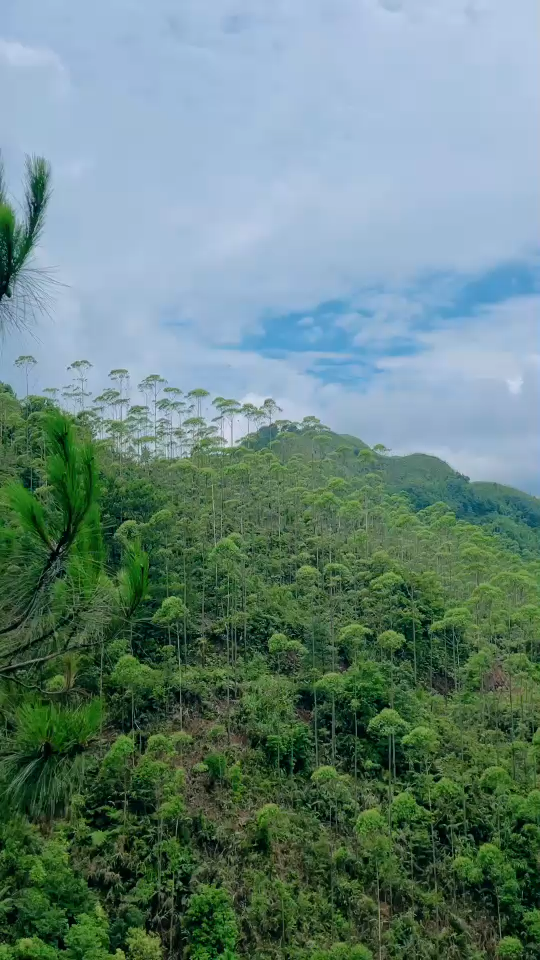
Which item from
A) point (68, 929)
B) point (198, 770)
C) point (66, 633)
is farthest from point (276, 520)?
point (66, 633)

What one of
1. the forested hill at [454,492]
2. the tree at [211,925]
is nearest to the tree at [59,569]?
the tree at [211,925]

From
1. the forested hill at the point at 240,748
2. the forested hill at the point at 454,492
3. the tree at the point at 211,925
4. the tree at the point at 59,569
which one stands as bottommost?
the tree at the point at 211,925

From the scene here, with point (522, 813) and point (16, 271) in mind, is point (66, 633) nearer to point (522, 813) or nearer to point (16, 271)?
point (16, 271)

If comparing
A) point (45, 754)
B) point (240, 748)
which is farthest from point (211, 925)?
point (45, 754)

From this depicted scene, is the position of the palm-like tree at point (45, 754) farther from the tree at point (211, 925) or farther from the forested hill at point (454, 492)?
the forested hill at point (454, 492)

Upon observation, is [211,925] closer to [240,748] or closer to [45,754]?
[240,748]

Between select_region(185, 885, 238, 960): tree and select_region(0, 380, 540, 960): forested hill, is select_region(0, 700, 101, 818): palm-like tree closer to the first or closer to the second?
select_region(0, 380, 540, 960): forested hill

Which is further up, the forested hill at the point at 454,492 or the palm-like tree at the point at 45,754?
the forested hill at the point at 454,492
